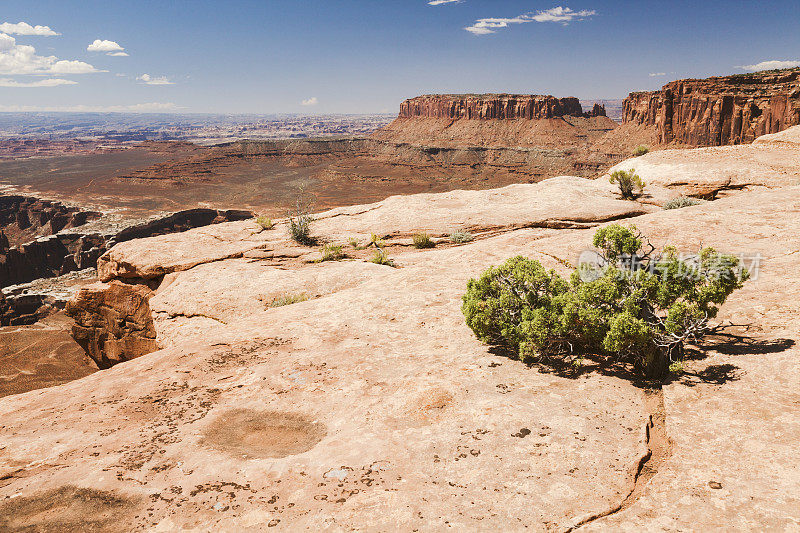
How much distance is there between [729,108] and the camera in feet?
222

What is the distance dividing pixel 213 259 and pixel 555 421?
40.1 ft

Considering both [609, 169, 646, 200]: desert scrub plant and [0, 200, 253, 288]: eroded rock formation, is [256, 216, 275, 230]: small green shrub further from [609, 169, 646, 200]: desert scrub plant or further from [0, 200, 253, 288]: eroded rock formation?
[0, 200, 253, 288]: eroded rock formation

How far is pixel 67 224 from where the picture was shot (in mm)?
81000

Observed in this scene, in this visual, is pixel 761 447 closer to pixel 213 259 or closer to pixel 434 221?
pixel 434 221

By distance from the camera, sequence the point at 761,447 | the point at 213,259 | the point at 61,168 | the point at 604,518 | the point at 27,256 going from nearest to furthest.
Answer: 1. the point at 604,518
2. the point at 761,447
3. the point at 213,259
4. the point at 27,256
5. the point at 61,168

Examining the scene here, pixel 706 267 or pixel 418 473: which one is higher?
pixel 706 267

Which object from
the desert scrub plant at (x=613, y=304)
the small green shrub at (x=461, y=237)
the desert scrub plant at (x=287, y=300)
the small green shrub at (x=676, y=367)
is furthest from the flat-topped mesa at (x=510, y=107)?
the small green shrub at (x=676, y=367)

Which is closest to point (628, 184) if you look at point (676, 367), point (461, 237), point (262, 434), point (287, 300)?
point (461, 237)

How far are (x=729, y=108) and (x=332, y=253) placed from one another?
263 ft

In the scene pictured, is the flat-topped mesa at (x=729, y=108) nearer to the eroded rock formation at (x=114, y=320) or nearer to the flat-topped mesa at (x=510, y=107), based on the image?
the flat-topped mesa at (x=510, y=107)

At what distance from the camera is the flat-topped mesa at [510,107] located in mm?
151500

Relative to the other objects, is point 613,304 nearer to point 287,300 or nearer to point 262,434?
point 262,434

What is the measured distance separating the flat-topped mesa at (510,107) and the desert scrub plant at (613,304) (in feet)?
528

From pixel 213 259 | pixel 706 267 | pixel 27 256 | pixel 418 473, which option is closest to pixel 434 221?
pixel 213 259
